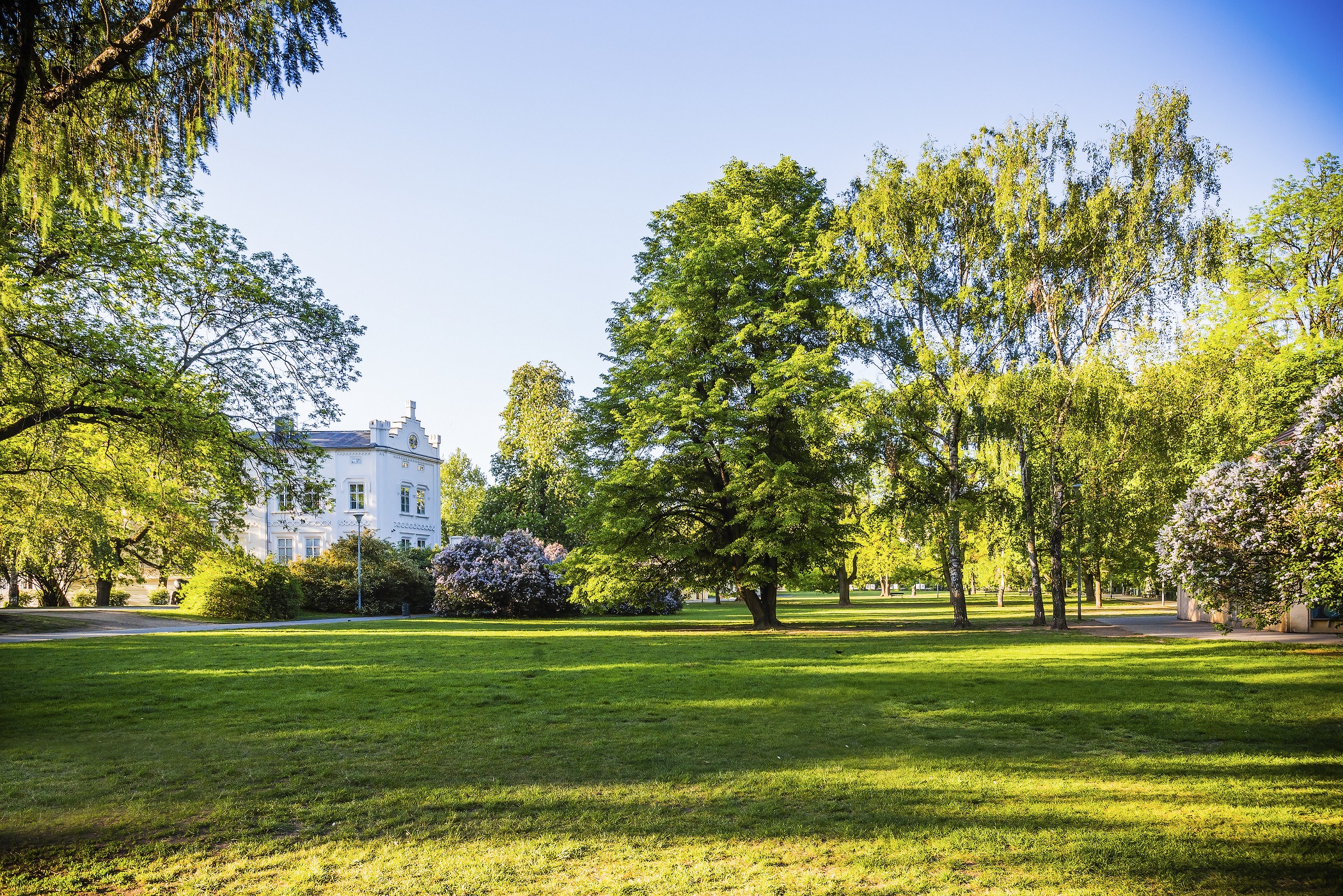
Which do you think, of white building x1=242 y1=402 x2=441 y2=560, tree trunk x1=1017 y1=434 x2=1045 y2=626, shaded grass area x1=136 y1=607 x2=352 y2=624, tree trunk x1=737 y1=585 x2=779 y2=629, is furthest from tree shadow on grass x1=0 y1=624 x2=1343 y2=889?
white building x1=242 y1=402 x2=441 y2=560

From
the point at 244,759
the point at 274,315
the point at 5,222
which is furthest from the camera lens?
the point at 274,315

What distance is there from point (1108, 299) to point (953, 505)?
833 cm

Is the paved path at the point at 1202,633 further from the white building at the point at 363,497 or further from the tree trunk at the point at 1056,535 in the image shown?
the white building at the point at 363,497

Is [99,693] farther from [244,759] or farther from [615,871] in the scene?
[615,871]

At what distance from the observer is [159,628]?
930 inches

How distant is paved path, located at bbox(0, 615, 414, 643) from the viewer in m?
20.1

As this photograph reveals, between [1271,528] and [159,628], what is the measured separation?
27.8 m

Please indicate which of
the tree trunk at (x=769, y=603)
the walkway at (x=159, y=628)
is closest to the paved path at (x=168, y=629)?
the walkway at (x=159, y=628)

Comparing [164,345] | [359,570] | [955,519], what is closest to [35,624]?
[359,570]

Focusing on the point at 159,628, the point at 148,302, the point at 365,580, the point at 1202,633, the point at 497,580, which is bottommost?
the point at 1202,633

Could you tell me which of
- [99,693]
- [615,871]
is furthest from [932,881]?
[99,693]

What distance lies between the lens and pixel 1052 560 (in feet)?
83.9

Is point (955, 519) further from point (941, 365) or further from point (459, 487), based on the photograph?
point (459, 487)

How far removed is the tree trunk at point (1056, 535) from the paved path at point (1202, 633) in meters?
2.04
